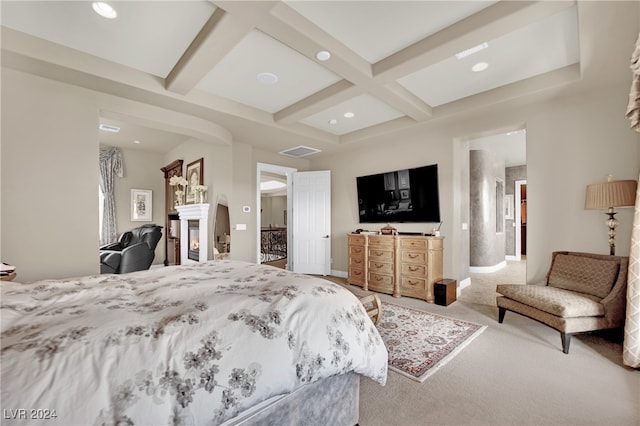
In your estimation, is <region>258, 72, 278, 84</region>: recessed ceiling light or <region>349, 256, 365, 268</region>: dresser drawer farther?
<region>349, 256, 365, 268</region>: dresser drawer

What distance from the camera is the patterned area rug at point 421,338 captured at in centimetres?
223

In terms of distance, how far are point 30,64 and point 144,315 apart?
2.91m

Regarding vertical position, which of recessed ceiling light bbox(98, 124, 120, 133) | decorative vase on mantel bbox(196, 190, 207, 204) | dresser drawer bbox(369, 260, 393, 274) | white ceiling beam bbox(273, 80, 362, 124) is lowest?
dresser drawer bbox(369, 260, 393, 274)

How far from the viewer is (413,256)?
4117 millimetres

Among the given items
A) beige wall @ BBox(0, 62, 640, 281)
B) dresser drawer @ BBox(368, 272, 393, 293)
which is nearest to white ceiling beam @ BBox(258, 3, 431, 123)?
beige wall @ BBox(0, 62, 640, 281)

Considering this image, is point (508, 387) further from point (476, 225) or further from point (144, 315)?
point (476, 225)

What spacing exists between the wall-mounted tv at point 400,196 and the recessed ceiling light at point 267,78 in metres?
2.61

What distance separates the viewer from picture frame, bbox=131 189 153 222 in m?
6.57

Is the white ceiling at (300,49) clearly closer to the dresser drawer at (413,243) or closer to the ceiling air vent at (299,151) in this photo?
A: the ceiling air vent at (299,151)

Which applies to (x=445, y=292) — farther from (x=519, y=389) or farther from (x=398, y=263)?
(x=519, y=389)

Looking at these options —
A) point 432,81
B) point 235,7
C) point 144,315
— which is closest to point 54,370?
point 144,315

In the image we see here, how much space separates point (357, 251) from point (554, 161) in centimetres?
297

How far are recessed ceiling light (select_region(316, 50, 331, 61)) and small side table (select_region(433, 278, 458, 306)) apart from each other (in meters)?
3.18

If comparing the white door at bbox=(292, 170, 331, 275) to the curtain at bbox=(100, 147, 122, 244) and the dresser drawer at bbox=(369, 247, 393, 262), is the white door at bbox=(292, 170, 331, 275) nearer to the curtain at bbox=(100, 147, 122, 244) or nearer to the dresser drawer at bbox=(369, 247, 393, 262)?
the dresser drawer at bbox=(369, 247, 393, 262)
